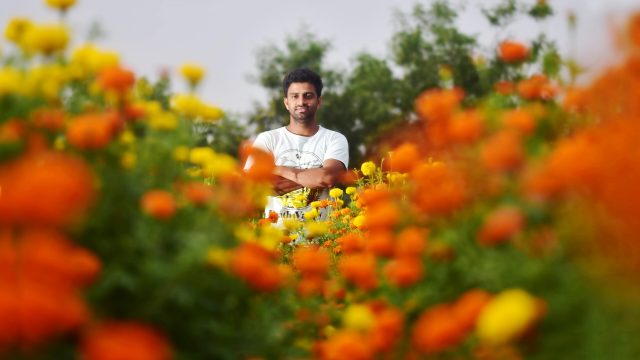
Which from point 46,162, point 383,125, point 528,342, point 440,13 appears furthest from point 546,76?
point 440,13

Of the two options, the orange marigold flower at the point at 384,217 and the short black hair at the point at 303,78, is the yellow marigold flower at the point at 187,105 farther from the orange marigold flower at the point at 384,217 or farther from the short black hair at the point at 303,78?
the short black hair at the point at 303,78

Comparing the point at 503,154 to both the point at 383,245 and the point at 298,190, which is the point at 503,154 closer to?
the point at 383,245

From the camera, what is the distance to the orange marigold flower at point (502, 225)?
1635 mm

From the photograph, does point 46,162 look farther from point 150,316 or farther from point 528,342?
point 528,342

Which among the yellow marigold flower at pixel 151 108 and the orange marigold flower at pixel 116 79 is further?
the yellow marigold flower at pixel 151 108

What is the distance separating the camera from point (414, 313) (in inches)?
76.8

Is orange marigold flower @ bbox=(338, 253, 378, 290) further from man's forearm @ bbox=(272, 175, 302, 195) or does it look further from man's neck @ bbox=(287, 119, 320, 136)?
man's neck @ bbox=(287, 119, 320, 136)

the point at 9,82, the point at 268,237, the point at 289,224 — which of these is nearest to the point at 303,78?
the point at 289,224

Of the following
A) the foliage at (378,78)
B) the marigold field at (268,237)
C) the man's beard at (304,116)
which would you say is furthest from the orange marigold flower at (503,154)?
the foliage at (378,78)

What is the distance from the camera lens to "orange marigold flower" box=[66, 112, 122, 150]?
1.66m

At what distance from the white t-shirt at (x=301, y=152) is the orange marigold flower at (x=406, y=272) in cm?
392

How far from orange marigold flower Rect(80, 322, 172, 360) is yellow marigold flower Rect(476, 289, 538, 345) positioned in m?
0.59

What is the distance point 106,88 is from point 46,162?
0.34 meters

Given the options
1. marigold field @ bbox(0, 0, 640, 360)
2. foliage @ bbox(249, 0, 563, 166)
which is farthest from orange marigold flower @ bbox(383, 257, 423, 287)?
foliage @ bbox(249, 0, 563, 166)
